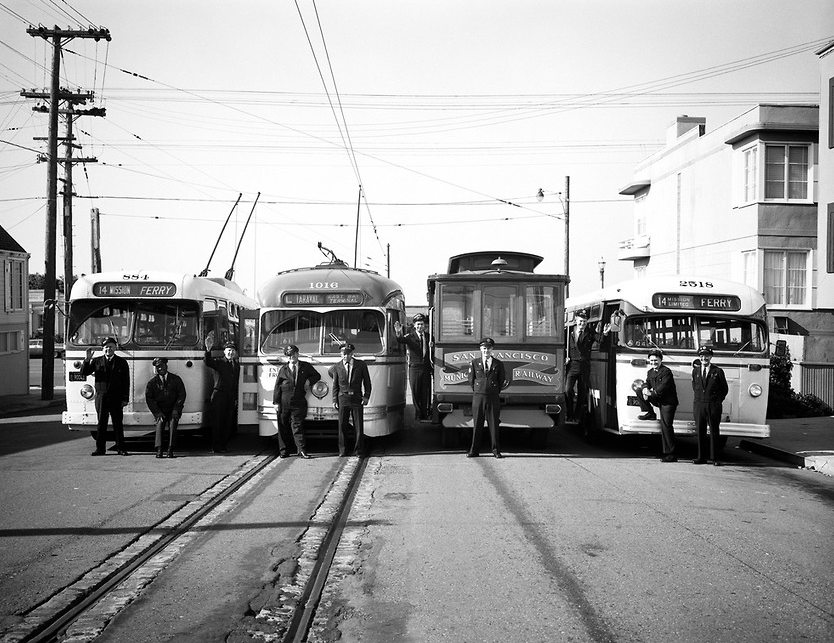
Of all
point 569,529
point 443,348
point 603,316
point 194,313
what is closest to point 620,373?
point 603,316

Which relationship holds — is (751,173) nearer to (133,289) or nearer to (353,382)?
(353,382)

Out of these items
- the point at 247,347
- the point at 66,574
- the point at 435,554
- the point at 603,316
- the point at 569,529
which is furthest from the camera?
the point at 603,316

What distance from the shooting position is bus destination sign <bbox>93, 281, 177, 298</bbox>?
47.1 feet

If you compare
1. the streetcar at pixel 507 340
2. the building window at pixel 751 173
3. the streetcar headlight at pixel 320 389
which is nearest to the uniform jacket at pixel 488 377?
the streetcar at pixel 507 340

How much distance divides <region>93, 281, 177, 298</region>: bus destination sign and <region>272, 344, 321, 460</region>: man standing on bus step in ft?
8.11

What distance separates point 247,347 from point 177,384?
1593mm

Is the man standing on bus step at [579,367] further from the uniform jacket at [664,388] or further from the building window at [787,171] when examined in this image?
the building window at [787,171]

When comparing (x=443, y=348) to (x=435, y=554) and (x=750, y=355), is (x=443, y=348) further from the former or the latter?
(x=435, y=554)

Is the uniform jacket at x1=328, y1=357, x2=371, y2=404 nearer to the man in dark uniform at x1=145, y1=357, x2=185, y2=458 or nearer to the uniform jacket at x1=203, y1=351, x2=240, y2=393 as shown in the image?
the uniform jacket at x1=203, y1=351, x2=240, y2=393

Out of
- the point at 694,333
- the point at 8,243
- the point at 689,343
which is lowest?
the point at 689,343

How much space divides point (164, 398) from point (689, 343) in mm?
8910

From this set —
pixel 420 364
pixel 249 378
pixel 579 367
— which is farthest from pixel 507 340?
pixel 249 378

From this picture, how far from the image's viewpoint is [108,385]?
13727mm

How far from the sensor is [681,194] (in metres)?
32.2
